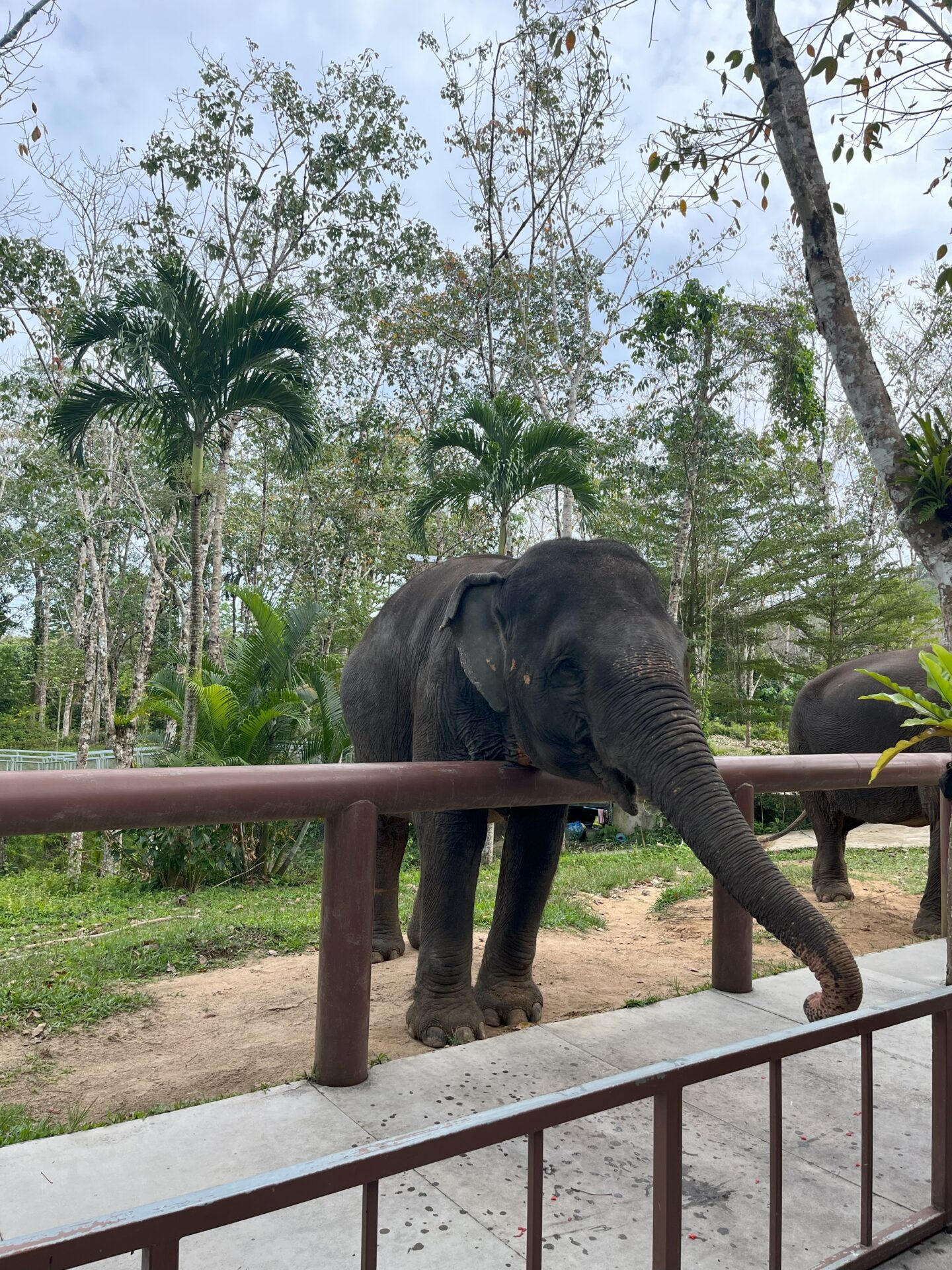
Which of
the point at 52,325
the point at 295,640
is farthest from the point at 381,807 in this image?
the point at 52,325

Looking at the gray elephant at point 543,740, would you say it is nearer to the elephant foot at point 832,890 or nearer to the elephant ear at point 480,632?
the elephant ear at point 480,632

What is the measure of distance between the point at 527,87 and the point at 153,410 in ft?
30.8

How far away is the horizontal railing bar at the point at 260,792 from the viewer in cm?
238

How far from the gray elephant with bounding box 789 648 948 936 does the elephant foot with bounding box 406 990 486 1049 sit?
3759 millimetres

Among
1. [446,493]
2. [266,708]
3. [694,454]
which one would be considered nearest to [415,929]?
[266,708]

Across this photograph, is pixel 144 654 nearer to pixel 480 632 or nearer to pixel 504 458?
pixel 504 458

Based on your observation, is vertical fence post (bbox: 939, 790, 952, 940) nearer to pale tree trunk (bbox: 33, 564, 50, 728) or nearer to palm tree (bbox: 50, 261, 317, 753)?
palm tree (bbox: 50, 261, 317, 753)

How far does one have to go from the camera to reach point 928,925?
6020 mm

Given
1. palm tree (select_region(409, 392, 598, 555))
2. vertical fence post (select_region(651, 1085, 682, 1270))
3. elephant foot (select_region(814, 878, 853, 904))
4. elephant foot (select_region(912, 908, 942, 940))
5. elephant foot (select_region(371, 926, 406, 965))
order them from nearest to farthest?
vertical fence post (select_region(651, 1085, 682, 1270)) → elephant foot (select_region(371, 926, 406, 965)) → elephant foot (select_region(912, 908, 942, 940)) → elephant foot (select_region(814, 878, 853, 904)) → palm tree (select_region(409, 392, 598, 555))

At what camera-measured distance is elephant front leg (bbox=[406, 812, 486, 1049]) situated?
358 cm

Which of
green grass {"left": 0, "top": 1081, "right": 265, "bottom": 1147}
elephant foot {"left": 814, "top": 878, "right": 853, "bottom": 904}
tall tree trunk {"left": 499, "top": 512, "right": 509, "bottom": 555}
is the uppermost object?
tall tree trunk {"left": 499, "top": 512, "right": 509, "bottom": 555}

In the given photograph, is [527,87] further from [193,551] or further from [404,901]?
[404,901]

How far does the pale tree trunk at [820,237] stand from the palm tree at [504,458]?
667 cm

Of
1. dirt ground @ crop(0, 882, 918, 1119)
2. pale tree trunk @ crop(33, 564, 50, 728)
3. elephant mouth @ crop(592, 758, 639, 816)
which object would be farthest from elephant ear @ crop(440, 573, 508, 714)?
pale tree trunk @ crop(33, 564, 50, 728)
